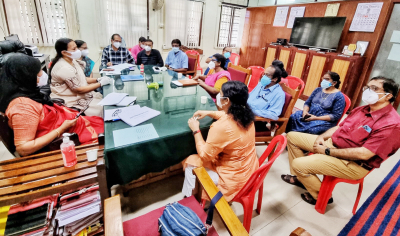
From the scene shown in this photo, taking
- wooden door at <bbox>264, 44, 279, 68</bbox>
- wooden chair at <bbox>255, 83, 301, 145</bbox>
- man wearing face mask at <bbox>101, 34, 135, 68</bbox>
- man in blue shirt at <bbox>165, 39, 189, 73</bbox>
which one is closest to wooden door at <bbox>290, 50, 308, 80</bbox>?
wooden door at <bbox>264, 44, 279, 68</bbox>

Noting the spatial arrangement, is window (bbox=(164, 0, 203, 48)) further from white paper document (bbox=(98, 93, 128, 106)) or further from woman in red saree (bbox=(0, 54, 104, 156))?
woman in red saree (bbox=(0, 54, 104, 156))

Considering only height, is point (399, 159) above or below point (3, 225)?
below

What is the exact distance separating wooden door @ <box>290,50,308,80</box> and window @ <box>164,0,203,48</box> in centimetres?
296

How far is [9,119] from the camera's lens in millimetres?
1134

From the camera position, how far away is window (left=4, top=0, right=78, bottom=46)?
3873 millimetres

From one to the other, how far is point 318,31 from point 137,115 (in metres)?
Answer: 4.50

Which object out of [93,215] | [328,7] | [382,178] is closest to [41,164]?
[93,215]

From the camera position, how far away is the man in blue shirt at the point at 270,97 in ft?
6.41

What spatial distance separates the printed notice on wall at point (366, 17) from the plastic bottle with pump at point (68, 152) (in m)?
4.85

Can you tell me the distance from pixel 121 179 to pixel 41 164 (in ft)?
1.46

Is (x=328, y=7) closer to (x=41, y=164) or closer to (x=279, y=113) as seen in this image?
(x=279, y=113)

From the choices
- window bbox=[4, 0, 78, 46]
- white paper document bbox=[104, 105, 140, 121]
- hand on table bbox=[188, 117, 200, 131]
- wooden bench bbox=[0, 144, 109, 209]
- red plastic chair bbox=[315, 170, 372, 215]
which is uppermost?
window bbox=[4, 0, 78, 46]

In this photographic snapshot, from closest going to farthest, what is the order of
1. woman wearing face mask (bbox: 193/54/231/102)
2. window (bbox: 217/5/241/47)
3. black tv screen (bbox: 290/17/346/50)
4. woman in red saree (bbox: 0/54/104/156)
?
woman in red saree (bbox: 0/54/104/156) → woman wearing face mask (bbox: 193/54/231/102) → black tv screen (bbox: 290/17/346/50) → window (bbox: 217/5/241/47)

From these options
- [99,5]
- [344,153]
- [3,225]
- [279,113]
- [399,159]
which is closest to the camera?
[3,225]
